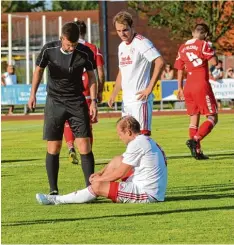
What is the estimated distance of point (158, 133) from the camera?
888 inches

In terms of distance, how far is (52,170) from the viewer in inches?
461

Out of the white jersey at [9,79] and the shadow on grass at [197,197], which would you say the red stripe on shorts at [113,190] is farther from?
the white jersey at [9,79]

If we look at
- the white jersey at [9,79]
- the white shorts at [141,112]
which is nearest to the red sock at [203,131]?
the white shorts at [141,112]

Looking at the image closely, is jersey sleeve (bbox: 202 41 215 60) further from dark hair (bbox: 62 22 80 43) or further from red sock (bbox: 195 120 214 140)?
dark hair (bbox: 62 22 80 43)

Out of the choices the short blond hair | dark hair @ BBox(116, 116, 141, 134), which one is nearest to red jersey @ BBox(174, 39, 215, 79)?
the short blond hair

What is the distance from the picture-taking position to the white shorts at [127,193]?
1059 centimetres

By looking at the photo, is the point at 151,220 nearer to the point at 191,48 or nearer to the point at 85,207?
the point at 85,207

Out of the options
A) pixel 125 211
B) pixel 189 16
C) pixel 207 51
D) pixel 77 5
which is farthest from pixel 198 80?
pixel 77 5

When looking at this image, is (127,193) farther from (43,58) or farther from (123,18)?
(123,18)

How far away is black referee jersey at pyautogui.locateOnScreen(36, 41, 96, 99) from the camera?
11516 millimetres

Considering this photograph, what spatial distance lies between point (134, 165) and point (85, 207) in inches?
27.4

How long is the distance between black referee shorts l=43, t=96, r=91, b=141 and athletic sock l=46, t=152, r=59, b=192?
9.0 inches

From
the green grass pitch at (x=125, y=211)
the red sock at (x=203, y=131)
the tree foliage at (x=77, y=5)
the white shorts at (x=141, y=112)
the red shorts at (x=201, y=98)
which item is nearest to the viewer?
the green grass pitch at (x=125, y=211)

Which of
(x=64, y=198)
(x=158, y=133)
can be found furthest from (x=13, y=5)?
(x=64, y=198)
